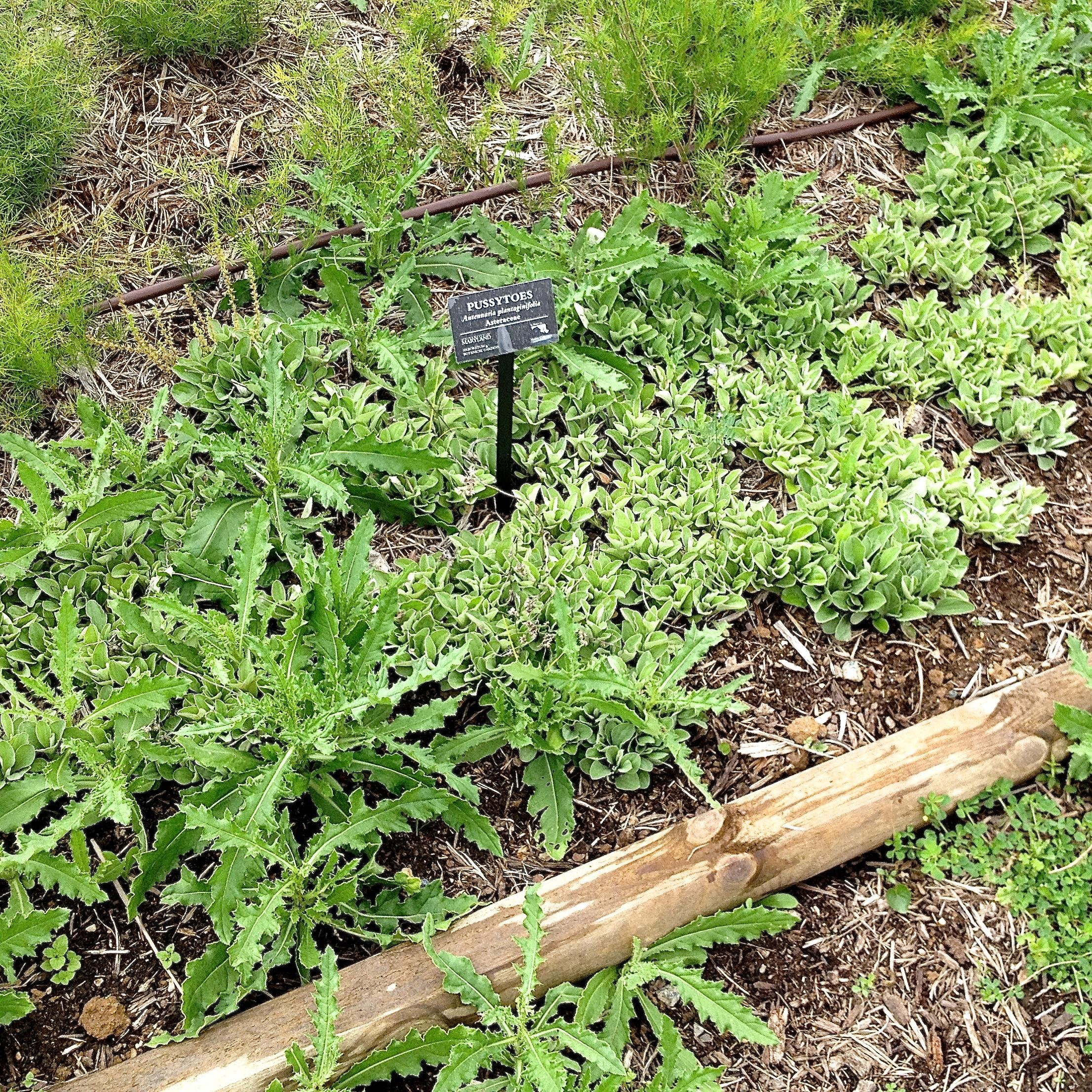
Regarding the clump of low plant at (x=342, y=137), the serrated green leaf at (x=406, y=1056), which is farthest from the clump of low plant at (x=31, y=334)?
the serrated green leaf at (x=406, y=1056)

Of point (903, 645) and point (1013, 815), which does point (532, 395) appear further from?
point (1013, 815)

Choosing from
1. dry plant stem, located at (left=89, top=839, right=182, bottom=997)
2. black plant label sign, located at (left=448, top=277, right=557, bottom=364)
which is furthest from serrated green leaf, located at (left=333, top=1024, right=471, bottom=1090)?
black plant label sign, located at (left=448, top=277, right=557, bottom=364)

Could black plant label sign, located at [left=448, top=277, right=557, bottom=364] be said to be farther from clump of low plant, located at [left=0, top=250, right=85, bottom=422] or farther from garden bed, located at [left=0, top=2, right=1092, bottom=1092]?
clump of low plant, located at [left=0, top=250, right=85, bottom=422]

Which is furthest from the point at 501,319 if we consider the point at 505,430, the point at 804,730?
the point at 804,730

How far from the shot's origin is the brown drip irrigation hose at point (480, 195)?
3145mm

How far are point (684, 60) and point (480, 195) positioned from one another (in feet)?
2.83

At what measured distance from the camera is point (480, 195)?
3.38 meters

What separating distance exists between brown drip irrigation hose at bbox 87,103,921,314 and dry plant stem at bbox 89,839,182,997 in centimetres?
167

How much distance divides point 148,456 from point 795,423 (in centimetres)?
198

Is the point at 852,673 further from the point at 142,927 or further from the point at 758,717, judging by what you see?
the point at 142,927

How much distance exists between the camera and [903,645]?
283 centimetres

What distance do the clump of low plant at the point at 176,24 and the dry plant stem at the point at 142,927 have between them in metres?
2.76

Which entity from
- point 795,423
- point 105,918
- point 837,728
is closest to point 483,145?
point 795,423

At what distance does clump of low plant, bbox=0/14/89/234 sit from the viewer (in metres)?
3.11
